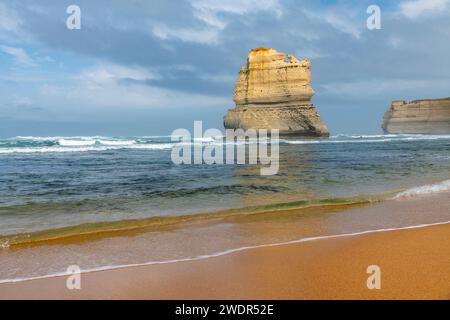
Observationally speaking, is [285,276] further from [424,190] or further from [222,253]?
[424,190]

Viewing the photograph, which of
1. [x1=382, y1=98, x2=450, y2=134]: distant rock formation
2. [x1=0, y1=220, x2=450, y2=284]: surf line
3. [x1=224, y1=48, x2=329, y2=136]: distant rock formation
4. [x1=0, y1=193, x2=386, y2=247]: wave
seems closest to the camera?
[x1=0, y1=220, x2=450, y2=284]: surf line

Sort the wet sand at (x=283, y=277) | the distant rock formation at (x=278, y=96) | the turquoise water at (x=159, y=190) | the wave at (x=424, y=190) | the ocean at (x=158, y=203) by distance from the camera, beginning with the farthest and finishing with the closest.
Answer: the distant rock formation at (x=278, y=96) → the wave at (x=424, y=190) → the turquoise water at (x=159, y=190) → the ocean at (x=158, y=203) → the wet sand at (x=283, y=277)

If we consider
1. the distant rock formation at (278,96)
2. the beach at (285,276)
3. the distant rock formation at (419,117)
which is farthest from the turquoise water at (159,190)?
the distant rock formation at (419,117)

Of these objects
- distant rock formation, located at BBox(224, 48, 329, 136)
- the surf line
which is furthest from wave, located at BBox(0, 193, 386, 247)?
distant rock formation, located at BBox(224, 48, 329, 136)

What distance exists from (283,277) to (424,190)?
7992 mm

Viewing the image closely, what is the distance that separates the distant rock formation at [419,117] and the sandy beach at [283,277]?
95387mm

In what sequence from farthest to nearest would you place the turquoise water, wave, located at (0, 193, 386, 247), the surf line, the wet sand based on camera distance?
the turquoise water < wave, located at (0, 193, 386, 247) < the surf line < the wet sand

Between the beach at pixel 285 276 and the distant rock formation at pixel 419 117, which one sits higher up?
the distant rock formation at pixel 419 117

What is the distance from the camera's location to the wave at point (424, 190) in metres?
9.70

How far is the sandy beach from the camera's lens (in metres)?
3.46

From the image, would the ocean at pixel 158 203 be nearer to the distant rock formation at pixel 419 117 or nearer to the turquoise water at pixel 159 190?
the turquoise water at pixel 159 190

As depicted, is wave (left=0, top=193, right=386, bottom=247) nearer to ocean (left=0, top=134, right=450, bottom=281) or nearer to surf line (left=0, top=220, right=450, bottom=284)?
ocean (left=0, top=134, right=450, bottom=281)
